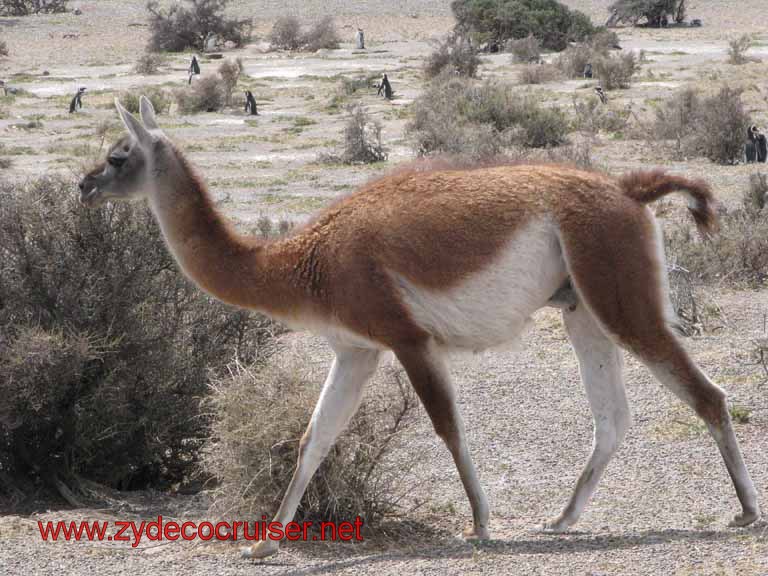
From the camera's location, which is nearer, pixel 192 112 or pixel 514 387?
pixel 514 387

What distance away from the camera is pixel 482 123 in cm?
2577

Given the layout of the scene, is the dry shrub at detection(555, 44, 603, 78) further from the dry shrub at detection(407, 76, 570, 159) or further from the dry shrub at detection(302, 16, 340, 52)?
the dry shrub at detection(302, 16, 340, 52)

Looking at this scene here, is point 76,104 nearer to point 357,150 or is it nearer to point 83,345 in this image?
point 357,150

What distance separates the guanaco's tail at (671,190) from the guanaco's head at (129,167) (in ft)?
8.22

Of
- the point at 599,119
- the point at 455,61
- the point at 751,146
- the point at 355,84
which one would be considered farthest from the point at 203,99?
the point at 751,146

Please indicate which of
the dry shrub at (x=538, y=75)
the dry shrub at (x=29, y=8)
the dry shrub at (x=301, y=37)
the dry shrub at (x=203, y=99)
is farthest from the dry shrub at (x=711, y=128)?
the dry shrub at (x=29, y=8)

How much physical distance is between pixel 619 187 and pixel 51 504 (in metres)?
4.16

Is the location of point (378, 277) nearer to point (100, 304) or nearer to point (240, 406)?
point (240, 406)

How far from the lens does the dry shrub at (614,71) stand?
115 feet

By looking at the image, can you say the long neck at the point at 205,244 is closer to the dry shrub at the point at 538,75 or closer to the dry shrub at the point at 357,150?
the dry shrub at the point at 357,150

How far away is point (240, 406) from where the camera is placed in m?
6.88

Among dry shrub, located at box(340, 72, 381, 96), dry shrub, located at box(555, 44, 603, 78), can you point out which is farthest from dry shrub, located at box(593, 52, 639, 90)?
dry shrub, located at box(340, 72, 381, 96)

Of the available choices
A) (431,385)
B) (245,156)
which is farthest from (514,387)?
(245,156)

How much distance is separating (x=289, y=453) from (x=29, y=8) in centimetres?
6995
